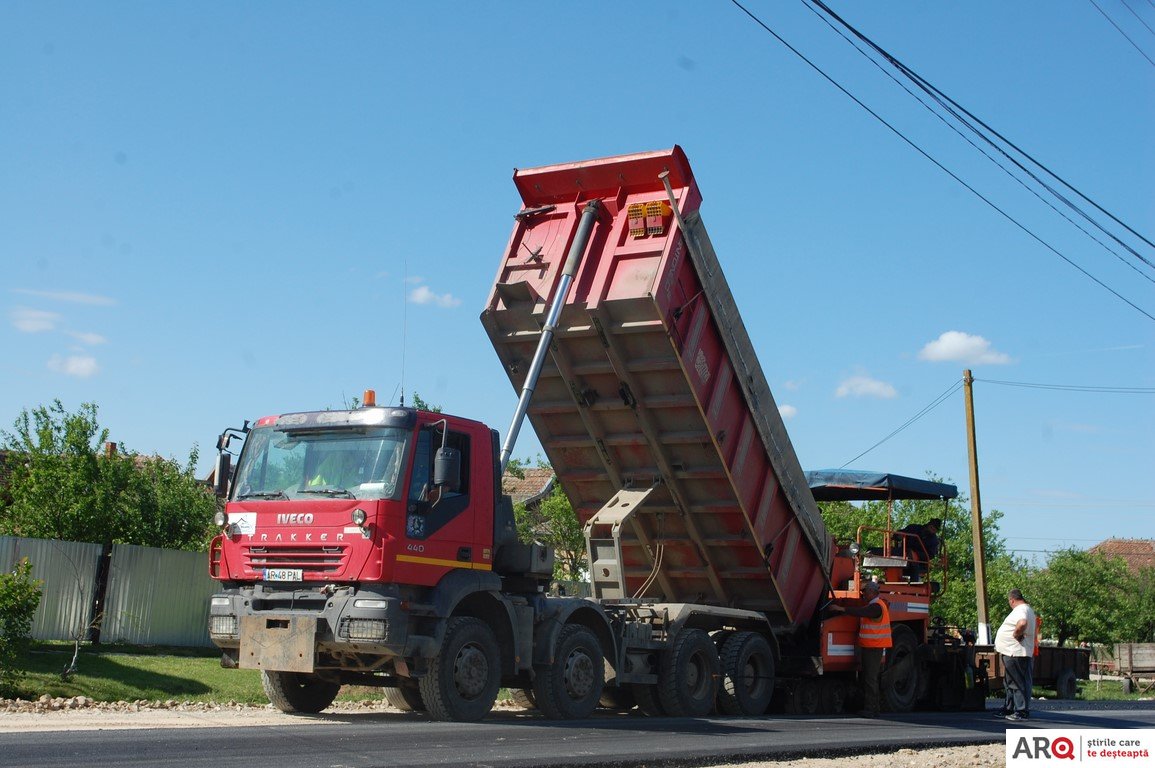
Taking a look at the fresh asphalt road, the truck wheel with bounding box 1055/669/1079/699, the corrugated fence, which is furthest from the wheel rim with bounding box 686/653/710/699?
the corrugated fence

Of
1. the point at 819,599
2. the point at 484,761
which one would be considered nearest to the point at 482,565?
the point at 484,761

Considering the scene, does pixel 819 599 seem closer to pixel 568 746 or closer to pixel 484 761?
pixel 568 746

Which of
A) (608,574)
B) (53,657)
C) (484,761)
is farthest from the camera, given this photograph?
(53,657)

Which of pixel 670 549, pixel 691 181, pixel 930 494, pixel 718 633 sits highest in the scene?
pixel 691 181

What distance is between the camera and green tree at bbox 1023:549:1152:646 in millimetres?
44688

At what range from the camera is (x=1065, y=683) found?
66.7ft

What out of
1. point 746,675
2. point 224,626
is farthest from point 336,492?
point 746,675

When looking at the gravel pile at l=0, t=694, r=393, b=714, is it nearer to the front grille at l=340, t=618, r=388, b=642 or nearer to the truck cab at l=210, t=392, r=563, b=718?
the truck cab at l=210, t=392, r=563, b=718

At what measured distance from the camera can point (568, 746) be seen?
9.41m

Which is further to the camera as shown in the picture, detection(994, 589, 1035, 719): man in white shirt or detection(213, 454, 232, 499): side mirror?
detection(994, 589, 1035, 719): man in white shirt

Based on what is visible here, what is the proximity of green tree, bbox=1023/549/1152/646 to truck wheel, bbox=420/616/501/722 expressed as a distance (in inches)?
1499

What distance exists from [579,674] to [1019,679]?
20.6 ft

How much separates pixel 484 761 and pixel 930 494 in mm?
10309

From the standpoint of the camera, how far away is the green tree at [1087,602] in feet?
147
